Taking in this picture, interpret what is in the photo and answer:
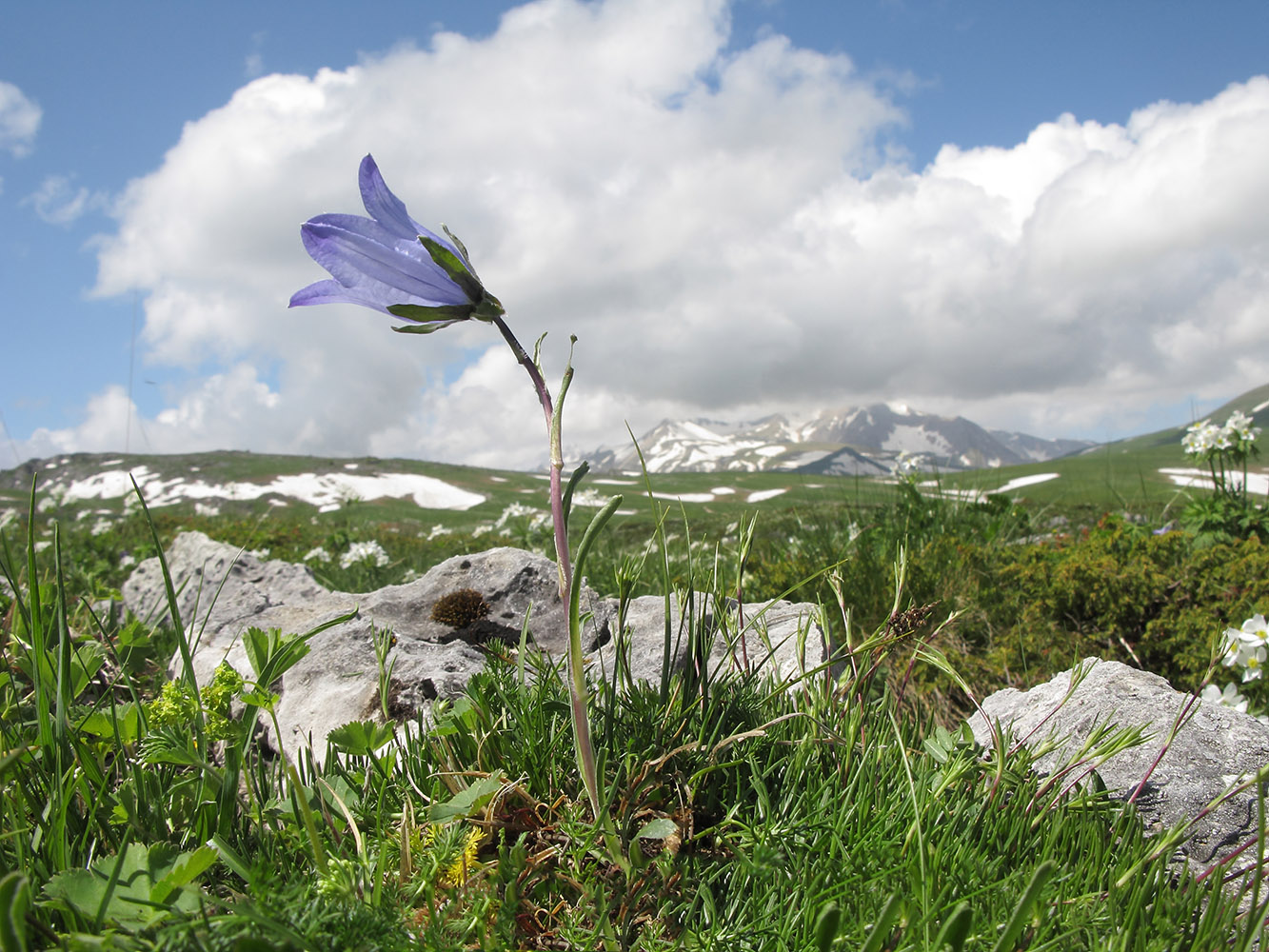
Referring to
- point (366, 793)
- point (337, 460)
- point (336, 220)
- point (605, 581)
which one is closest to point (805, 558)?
point (605, 581)

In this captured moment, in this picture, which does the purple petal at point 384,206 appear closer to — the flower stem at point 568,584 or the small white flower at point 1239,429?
the flower stem at point 568,584

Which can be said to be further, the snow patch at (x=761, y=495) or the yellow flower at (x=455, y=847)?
the snow patch at (x=761, y=495)

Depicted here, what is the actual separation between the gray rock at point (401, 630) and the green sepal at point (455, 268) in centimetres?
117

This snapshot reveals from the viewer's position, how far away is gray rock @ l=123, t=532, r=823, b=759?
2.95 m

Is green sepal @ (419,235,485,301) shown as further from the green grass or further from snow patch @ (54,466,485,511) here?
snow patch @ (54,466,485,511)

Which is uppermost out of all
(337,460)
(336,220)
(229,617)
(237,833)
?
(337,460)

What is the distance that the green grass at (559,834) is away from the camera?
4.93 feet

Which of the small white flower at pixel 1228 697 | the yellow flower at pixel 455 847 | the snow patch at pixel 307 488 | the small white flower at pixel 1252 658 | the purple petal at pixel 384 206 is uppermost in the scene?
the snow patch at pixel 307 488

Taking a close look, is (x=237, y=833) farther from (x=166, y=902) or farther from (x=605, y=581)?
(x=605, y=581)

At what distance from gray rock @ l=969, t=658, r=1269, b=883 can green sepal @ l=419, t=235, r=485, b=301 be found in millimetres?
1964

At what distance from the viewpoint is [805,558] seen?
6098 mm

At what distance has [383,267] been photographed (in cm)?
183

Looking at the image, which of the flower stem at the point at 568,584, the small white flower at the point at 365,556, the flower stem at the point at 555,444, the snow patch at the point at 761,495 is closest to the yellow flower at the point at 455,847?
the flower stem at the point at 568,584

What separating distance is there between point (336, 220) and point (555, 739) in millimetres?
1557
